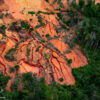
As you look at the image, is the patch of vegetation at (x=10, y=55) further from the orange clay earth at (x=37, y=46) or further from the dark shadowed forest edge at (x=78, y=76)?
the dark shadowed forest edge at (x=78, y=76)

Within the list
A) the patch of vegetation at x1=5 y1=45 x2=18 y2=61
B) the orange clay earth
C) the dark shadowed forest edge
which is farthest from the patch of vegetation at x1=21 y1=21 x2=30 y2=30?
the patch of vegetation at x1=5 y1=45 x2=18 y2=61

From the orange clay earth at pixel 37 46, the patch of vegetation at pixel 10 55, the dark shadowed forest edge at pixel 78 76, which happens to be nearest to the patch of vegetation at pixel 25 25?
the dark shadowed forest edge at pixel 78 76

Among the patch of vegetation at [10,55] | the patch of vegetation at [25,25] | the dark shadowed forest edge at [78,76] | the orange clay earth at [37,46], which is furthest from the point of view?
the patch of vegetation at [25,25]

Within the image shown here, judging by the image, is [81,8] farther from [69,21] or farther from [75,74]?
[75,74]

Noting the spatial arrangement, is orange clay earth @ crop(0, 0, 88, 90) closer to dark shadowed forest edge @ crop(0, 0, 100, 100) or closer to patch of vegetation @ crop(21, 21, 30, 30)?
patch of vegetation @ crop(21, 21, 30, 30)

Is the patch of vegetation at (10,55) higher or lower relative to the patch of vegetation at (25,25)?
lower

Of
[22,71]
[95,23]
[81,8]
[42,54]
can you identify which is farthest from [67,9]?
[22,71]
